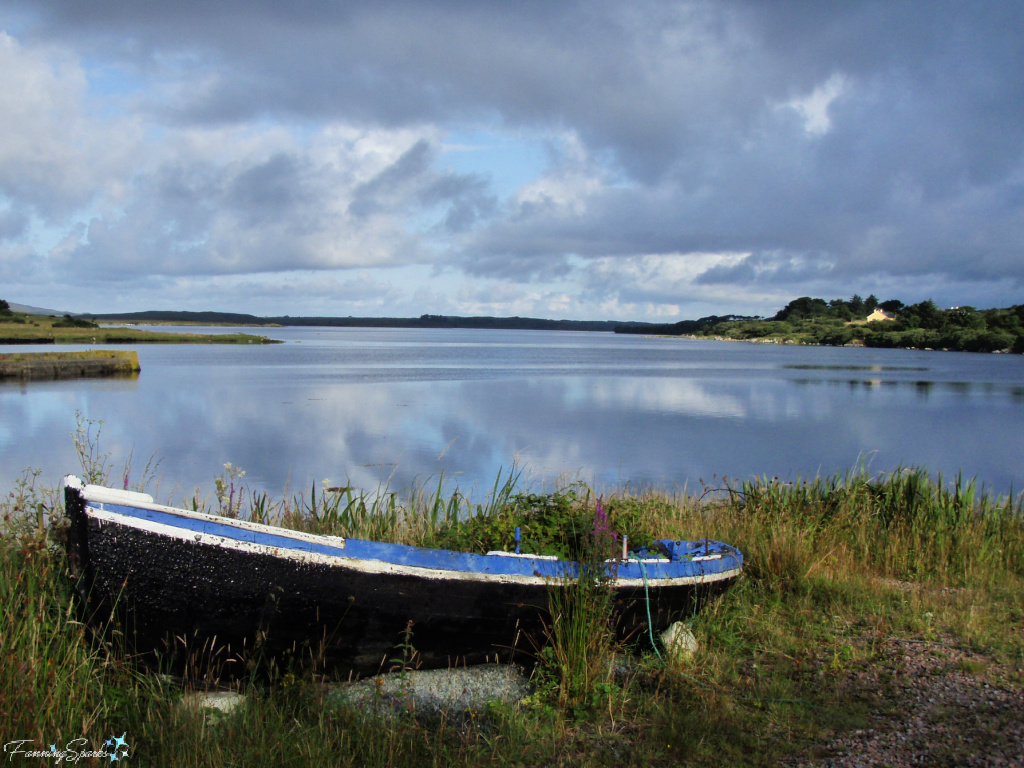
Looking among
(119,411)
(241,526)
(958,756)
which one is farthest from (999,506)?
(119,411)

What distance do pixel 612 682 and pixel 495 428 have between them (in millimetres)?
17770

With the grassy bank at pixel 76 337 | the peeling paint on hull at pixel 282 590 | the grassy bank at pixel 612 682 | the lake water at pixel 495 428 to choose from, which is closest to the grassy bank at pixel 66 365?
the lake water at pixel 495 428

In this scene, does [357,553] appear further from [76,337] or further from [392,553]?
[76,337]

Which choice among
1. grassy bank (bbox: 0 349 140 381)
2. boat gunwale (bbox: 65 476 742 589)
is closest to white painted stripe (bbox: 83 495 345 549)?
boat gunwale (bbox: 65 476 742 589)

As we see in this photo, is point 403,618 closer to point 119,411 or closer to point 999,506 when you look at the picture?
point 999,506

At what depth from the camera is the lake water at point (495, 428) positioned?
652 inches

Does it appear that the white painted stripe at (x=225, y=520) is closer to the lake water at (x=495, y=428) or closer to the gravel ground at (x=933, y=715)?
the gravel ground at (x=933, y=715)

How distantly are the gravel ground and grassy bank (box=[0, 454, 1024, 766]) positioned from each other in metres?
0.05

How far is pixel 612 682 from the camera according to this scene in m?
5.31

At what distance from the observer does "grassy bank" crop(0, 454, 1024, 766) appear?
13.5 ft

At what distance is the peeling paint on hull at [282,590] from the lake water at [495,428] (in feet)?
13.6

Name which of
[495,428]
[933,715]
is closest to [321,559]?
[933,715]

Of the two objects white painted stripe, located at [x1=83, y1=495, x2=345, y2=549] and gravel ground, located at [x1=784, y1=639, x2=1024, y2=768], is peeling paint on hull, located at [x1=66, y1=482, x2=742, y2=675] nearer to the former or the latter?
white painted stripe, located at [x1=83, y1=495, x2=345, y2=549]

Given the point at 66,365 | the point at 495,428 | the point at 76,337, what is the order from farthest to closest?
1. the point at 76,337
2. the point at 66,365
3. the point at 495,428
